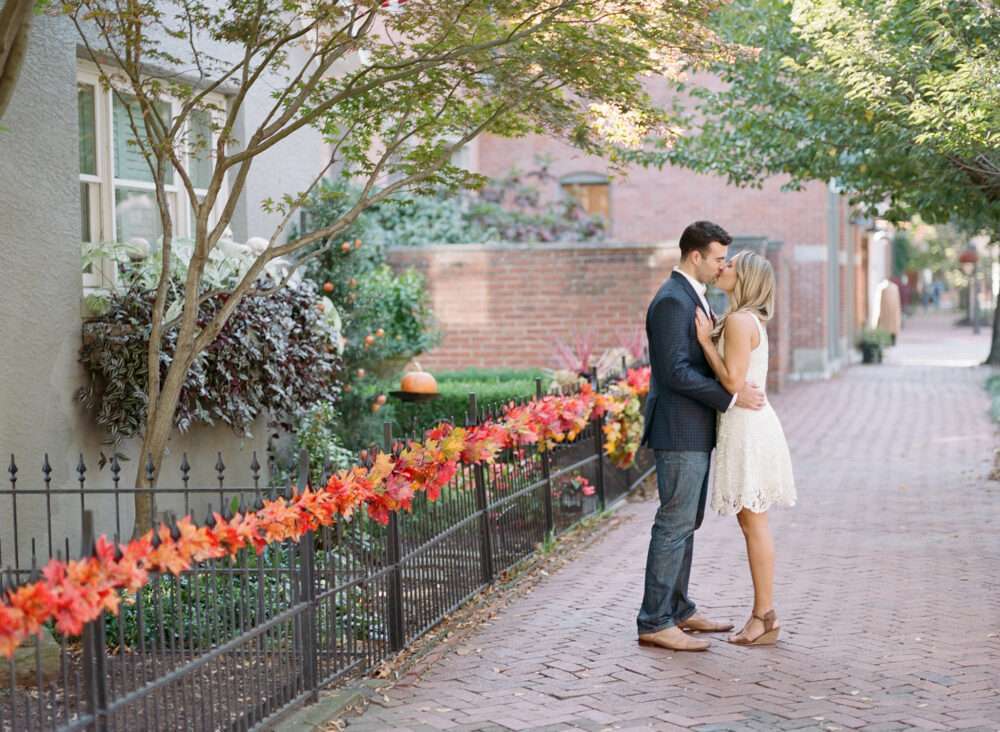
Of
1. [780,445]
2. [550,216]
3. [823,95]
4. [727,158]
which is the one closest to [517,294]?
[550,216]

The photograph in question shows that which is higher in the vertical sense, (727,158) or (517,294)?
(727,158)

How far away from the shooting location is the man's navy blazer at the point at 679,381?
623 centimetres

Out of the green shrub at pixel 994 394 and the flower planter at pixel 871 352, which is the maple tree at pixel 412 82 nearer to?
the green shrub at pixel 994 394

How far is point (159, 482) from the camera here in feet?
28.5

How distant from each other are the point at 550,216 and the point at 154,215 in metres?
11.1

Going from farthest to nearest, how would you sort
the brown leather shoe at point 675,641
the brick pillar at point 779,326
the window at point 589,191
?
the window at point 589,191
the brick pillar at point 779,326
the brown leather shoe at point 675,641

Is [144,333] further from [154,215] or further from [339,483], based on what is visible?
[339,483]

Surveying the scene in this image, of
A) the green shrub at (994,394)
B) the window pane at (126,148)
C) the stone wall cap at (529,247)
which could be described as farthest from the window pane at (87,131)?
the green shrub at (994,394)

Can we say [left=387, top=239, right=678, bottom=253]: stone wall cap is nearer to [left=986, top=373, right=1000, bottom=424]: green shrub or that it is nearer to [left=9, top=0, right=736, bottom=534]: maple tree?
[left=986, top=373, right=1000, bottom=424]: green shrub

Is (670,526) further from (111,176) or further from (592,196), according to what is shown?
(592,196)

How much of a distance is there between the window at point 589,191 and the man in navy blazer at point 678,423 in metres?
19.6

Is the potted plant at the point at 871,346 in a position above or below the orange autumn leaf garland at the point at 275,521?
below

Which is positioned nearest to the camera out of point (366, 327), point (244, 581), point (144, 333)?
point (244, 581)

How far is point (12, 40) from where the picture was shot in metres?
5.79
